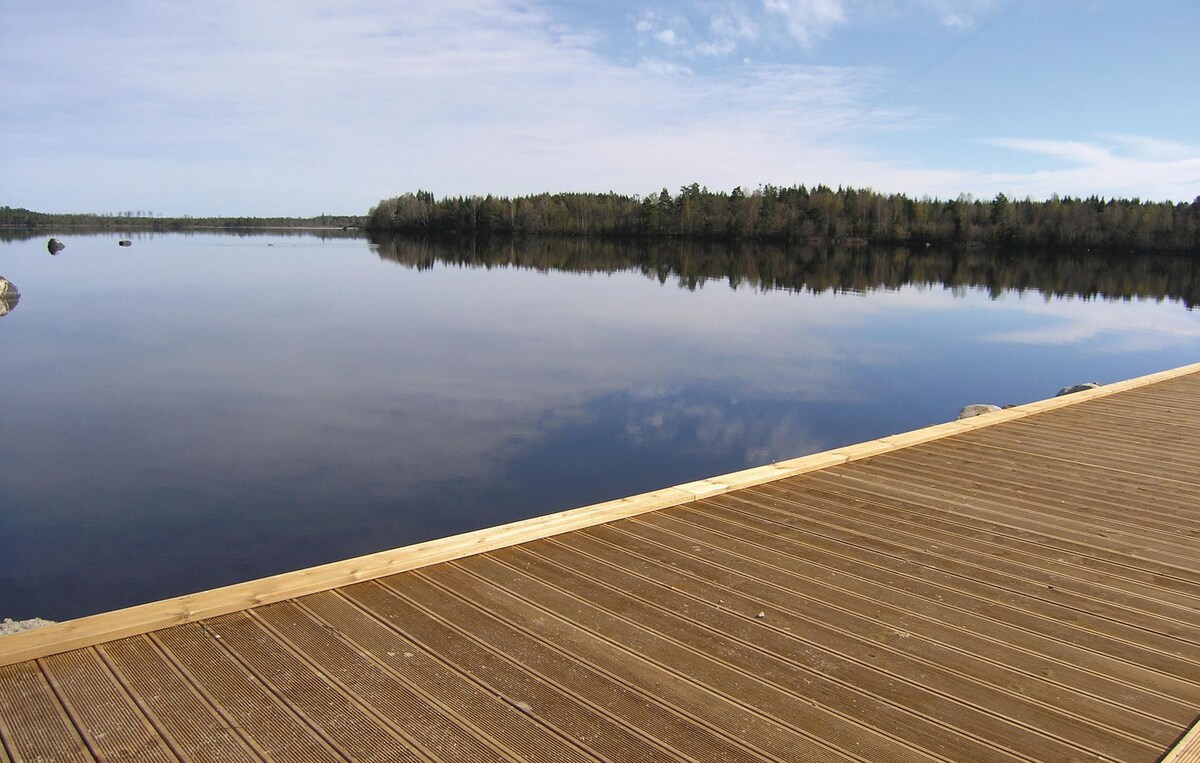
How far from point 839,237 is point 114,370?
219ft

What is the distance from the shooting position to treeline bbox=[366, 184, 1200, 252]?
196ft

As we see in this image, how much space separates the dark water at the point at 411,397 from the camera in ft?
18.6

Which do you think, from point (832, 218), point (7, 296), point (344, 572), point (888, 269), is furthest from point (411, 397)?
Answer: point (832, 218)

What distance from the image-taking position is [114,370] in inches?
447

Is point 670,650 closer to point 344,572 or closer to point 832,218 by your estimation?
point 344,572

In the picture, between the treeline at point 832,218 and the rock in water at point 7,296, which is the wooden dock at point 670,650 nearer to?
the rock in water at point 7,296

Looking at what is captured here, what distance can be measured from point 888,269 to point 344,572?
4049cm

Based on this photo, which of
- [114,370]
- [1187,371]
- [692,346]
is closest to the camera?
[1187,371]

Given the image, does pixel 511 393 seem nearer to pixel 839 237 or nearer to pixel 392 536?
pixel 392 536

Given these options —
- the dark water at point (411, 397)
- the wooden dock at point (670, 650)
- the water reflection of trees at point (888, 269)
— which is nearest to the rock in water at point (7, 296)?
the dark water at point (411, 397)

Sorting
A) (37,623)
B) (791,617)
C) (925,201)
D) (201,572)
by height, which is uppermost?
(925,201)

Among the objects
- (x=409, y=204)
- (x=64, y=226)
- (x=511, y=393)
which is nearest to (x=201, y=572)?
(x=511, y=393)

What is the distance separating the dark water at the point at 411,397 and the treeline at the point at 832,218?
137 ft

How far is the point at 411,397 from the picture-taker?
32.3 ft
